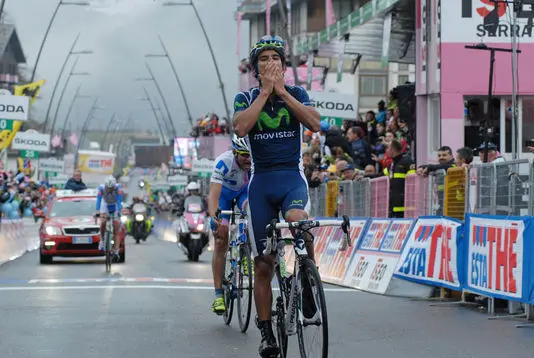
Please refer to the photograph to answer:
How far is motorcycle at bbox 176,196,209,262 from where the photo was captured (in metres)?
29.5

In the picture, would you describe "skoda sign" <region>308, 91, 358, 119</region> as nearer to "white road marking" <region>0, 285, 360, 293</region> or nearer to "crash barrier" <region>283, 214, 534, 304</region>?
"crash barrier" <region>283, 214, 534, 304</region>

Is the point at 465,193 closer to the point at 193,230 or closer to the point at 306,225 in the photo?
the point at 306,225

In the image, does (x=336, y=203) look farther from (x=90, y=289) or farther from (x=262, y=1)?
(x=262, y=1)

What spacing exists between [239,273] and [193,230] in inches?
705

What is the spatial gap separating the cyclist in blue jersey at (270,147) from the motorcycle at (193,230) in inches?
811

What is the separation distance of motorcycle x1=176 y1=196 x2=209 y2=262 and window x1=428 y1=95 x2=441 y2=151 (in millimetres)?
5594

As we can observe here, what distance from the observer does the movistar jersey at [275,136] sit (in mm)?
8750

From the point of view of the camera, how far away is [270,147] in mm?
8766

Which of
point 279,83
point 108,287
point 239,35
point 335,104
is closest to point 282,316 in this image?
point 279,83

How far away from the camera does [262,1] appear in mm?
99562

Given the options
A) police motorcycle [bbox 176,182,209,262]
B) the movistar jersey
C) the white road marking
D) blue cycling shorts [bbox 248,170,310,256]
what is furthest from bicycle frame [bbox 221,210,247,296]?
police motorcycle [bbox 176,182,209,262]

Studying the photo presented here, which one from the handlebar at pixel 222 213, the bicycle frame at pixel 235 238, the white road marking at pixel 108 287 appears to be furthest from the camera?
the white road marking at pixel 108 287

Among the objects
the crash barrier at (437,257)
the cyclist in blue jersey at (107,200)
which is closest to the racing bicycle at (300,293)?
the crash barrier at (437,257)

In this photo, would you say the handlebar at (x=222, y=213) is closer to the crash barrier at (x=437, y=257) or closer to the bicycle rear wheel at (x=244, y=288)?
the bicycle rear wheel at (x=244, y=288)
